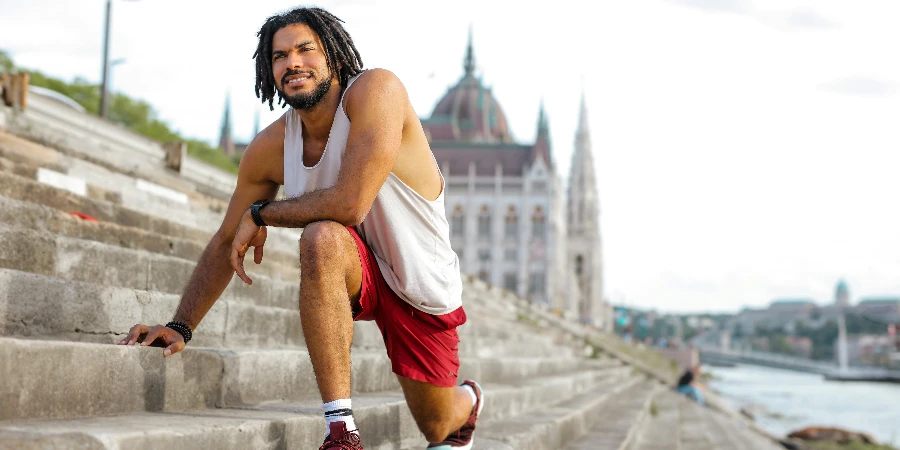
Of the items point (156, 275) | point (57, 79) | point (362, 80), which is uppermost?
point (57, 79)

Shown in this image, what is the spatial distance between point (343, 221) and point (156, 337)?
650mm

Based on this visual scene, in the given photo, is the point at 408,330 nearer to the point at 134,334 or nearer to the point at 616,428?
the point at 134,334

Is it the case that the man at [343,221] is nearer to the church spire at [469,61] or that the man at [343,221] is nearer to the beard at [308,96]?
the beard at [308,96]

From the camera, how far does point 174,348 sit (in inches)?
98.2

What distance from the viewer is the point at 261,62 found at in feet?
8.73

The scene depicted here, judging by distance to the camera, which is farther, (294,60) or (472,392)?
(472,392)

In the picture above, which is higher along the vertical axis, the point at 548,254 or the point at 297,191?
the point at 548,254

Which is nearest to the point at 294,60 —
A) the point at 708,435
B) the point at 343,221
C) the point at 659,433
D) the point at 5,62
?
the point at 343,221

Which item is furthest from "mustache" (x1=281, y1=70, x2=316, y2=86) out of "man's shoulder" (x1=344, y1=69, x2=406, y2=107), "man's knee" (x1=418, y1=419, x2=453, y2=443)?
"man's knee" (x1=418, y1=419, x2=453, y2=443)

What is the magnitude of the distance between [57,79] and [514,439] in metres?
39.5

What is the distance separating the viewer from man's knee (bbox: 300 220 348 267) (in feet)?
7.57

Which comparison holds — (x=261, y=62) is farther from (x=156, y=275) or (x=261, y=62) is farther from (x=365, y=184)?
(x=156, y=275)

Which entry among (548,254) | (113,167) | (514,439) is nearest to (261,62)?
(514,439)

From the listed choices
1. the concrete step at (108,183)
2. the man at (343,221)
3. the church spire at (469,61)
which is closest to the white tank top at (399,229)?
the man at (343,221)
